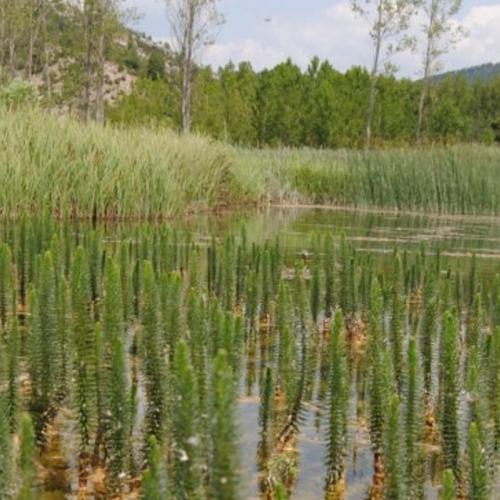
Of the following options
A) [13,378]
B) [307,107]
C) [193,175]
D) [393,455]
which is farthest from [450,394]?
[307,107]

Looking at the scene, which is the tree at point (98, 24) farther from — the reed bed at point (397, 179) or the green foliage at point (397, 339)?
the green foliage at point (397, 339)

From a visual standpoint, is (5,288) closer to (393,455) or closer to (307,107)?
(393,455)

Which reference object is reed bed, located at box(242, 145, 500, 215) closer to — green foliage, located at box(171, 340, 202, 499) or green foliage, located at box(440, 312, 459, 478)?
green foliage, located at box(440, 312, 459, 478)

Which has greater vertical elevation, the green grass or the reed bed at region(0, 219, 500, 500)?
the green grass

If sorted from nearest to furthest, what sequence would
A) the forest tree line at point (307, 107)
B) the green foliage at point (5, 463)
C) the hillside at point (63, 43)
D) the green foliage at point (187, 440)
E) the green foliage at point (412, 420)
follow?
1. the green foliage at point (187, 440)
2. the green foliage at point (5, 463)
3. the green foliage at point (412, 420)
4. the hillside at point (63, 43)
5. the forest tree line at point (307, 107)

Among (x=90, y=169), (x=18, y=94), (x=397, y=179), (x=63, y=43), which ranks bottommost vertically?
(x=90, y=169)

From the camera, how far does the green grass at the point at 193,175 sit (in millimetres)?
11841

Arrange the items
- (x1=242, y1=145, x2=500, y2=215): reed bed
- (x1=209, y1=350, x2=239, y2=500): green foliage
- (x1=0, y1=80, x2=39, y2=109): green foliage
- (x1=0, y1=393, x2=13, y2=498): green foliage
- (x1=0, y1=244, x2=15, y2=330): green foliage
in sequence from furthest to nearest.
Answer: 1. (x1=242, y1=145, x2=500, y2=215): reed bed
2. (x1=0, y1=80, x2=39, y2=109): green foliage
3. (x1=0, y1=244, x2=15, y2=330): green foliage
4. (x1=0, y1=393, x2=13, y2=498): green foliage
5. (x1=209, y1=350, x2=239, y2=500): green foliage

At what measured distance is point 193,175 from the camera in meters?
15.2

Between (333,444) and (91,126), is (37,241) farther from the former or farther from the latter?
(91,126)

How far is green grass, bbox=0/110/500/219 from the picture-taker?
11.8 metres

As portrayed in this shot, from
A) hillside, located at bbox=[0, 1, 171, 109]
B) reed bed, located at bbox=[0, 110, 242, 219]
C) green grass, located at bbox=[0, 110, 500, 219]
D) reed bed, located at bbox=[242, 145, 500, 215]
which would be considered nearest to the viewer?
reed bed, located at bbox=[0, 110, 242, 219]

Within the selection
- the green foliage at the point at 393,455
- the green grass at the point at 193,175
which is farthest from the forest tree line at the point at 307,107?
the green foliage at the point at 393,455

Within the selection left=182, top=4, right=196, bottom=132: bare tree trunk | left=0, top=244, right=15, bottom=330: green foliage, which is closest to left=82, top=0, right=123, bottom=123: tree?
left=182, top=4, right=196, bottom=132: bare tree trunk
